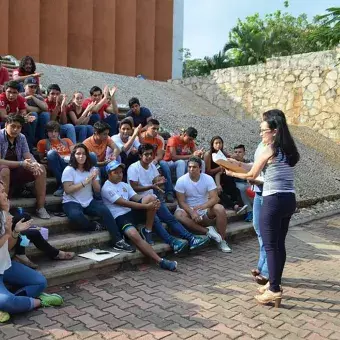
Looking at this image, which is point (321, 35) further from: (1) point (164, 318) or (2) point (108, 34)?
(2) point (108, 34)

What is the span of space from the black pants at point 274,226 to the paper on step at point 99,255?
172 centimetres

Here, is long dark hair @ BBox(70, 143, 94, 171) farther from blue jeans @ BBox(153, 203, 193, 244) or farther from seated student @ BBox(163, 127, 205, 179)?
seated student @ BBox(163, 127, 205, 179)

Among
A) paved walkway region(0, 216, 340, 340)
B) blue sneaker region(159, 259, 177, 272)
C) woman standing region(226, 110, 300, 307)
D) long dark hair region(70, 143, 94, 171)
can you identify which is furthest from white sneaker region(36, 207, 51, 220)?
woman standing region(226, 110, 300, 307)

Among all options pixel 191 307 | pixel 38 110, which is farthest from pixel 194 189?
pixel 38 110

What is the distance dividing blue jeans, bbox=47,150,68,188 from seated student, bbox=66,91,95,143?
1.15 metres

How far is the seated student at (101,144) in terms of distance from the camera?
600 centimetres

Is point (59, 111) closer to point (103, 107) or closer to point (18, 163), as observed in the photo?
point (103, 107)

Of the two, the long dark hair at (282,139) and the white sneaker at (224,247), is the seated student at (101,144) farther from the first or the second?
the long dark hair at (282,139)

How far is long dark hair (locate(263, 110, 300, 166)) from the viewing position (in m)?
3.81

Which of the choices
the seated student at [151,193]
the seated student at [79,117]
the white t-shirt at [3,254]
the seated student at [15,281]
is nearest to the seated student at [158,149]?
the seated student at [151,193]

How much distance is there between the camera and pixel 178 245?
525cm

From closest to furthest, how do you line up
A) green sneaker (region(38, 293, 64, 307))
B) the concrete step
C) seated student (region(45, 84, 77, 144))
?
1. green sneaker (region(38, 293, 64, 307))
2. the concrete step
3. seated student (region(45, 84, 77, 144))

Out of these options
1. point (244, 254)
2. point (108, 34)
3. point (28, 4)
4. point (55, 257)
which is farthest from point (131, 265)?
point (108, 34)

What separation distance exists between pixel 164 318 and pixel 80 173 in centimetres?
231
